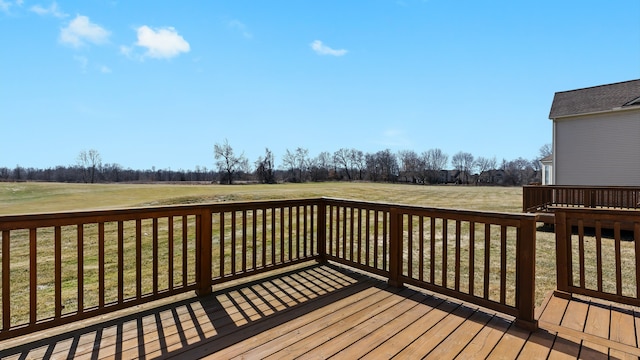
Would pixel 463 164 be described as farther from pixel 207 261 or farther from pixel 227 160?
pixel 207 261

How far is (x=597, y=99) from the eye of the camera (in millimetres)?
11438

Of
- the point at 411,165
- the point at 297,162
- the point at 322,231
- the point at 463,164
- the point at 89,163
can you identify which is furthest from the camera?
the point at 463,164

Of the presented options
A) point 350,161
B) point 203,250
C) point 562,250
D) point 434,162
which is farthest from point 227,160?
point 562,250

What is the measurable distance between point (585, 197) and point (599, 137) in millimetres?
4036

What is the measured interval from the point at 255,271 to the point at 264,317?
3.14 ft

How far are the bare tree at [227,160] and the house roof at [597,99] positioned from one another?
3650 centimetres

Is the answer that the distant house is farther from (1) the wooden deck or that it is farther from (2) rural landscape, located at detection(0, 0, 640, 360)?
(1) the wooden deck

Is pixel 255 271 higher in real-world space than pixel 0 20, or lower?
lower

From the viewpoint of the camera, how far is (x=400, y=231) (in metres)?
3.30

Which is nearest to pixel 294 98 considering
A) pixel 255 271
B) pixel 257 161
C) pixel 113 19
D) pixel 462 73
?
pixel 462 73

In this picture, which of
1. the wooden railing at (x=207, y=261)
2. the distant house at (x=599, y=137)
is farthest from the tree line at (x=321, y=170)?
the wooden railing at (x=207, y=261)

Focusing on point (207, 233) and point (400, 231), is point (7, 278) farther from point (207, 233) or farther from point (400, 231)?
point (400, 231)

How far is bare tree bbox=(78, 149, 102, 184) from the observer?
41.2 metres

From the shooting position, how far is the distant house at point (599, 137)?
10.1 m
